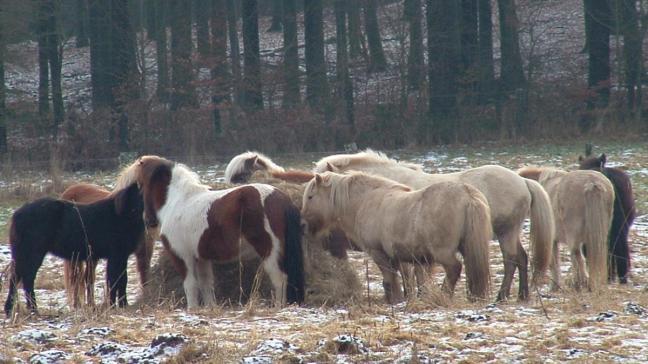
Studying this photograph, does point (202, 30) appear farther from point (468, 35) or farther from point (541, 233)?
point (541, 233)

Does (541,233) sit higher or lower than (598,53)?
lower

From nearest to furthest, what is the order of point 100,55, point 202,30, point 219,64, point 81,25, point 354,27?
point 219,64, point 100,55, point 354,27, point 202,30, point 81,25

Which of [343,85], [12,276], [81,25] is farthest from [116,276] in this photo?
[81,25]

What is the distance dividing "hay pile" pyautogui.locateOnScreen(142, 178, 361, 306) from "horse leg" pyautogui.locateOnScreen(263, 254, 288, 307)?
0.46 meters

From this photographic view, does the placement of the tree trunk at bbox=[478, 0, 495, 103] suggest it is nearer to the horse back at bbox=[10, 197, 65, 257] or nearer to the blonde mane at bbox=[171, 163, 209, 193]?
the blonde mane at bbox=[171, 163, 209, 193]

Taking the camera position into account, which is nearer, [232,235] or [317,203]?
[232,235]

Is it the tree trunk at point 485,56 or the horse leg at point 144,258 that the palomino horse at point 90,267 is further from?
the tree trunk at point 485,56

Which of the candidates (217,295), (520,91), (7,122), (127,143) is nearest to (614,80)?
(520,91)

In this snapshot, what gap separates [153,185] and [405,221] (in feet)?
9.14

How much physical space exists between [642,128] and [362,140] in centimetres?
758

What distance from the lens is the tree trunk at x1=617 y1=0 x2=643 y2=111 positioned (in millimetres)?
25906

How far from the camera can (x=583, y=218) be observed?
9648mm

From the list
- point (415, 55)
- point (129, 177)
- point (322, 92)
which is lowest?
point (129, 177)

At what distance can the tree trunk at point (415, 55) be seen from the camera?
27.0 meters
